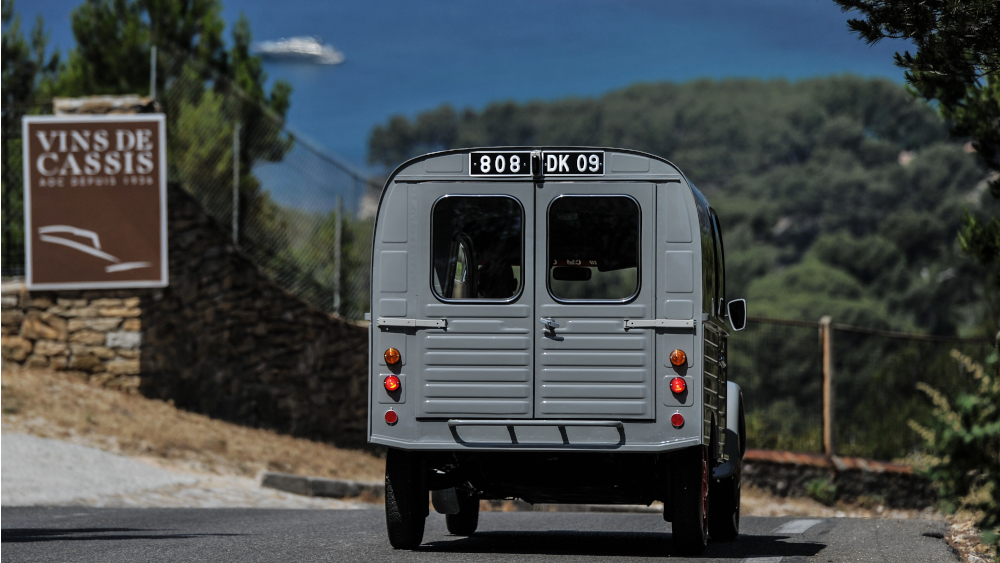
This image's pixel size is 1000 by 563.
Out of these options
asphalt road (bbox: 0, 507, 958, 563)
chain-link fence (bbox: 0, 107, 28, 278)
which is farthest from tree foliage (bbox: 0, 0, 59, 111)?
asphalt road (bbox: 0, 507, 958, 563)

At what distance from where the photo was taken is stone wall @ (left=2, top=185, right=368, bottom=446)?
52.6 ft

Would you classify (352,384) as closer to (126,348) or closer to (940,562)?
(126,348)

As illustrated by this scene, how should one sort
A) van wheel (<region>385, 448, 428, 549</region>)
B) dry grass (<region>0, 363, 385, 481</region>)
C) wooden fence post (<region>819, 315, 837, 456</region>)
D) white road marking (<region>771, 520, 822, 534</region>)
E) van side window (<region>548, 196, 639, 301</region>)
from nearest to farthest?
van side window (<region>548, 196, 639, 301</region>), van wheel (<region>385, 448, 428, 549</region>), white road marking (<region>771, 520, 822, 534</region>), dry grass (<region>0, 363, 385, 481</region>), wooden fence post (<region>819, 315, 837, 456</region>)

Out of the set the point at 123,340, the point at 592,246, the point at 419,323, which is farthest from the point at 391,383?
the point at 123,340

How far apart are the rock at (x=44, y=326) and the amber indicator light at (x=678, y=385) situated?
35.9ft

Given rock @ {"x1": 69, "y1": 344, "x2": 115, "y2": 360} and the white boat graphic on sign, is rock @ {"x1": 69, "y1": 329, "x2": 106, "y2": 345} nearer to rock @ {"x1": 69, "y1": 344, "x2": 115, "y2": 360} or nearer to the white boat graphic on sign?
rock @ {"x1": 69, "y1": 344, "x2": 115, "y2": 360}

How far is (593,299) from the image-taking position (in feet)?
25.2

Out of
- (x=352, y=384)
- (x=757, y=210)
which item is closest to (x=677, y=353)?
(x=352, y=384)

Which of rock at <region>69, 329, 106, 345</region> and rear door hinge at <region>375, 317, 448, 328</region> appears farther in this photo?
rock at <region>69, 329, 106, 345</region>

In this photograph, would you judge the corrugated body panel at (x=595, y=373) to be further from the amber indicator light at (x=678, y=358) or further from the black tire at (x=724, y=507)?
the black tire at (x=724, y=507)

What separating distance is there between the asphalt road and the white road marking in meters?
0.01

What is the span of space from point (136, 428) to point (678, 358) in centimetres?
945

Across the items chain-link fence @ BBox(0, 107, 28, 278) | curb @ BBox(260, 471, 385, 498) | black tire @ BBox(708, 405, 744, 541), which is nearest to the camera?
black tire @ BBox(708, 405, 744, 541)

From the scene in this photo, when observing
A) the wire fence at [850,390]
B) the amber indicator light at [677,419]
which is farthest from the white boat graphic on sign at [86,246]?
the amber indicator light at [677,419]
